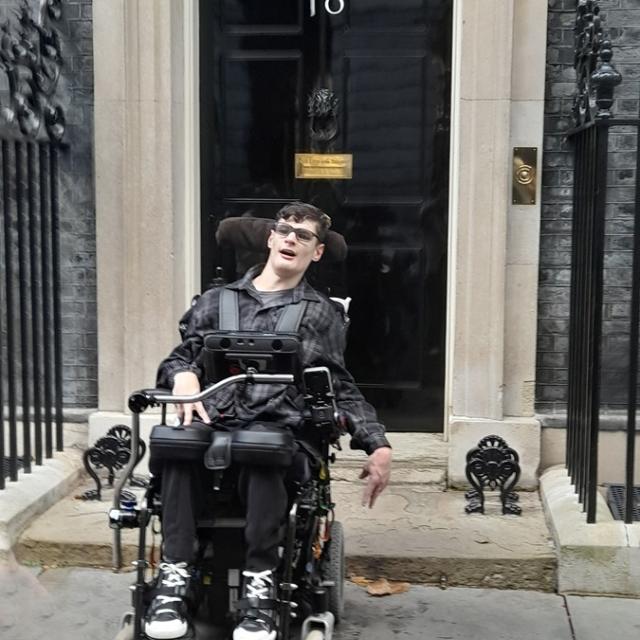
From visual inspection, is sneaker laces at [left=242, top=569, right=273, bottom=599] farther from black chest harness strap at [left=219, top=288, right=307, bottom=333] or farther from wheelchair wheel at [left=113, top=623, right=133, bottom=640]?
black chest harness strap at [left=219, top=288, right=307, bottom=333]

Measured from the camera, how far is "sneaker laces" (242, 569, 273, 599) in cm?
308

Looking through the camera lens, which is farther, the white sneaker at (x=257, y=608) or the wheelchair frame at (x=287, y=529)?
the wheelchair frame at (x=287, y=529)

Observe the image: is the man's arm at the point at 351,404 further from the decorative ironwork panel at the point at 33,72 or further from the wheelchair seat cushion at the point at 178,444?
the decorative ironwork panel at the point at 33,72

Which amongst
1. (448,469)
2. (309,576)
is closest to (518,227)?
(448,469)

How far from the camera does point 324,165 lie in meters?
5.29

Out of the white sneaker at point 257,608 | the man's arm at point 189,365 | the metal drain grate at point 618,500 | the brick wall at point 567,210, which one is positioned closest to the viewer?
the white sneaker at point 257,608

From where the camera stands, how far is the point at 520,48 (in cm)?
485

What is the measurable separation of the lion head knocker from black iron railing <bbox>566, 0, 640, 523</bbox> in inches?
47.7

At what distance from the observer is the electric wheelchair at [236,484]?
3.12m

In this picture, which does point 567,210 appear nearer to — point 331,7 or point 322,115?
point 322,115

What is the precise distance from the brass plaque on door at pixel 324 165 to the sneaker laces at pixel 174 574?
2.66 metres

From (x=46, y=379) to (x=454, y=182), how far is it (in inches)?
90.0

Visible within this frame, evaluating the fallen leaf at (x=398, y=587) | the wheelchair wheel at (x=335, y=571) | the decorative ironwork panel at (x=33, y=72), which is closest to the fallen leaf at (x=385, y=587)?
the fallen leaf at (x=398, y=587)

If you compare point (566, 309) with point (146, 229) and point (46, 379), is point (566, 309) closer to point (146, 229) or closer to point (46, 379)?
point (146, 229)
